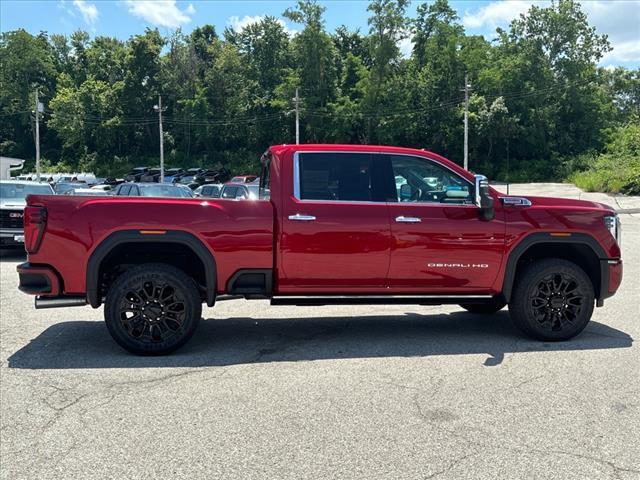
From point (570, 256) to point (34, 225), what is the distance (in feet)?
18.1

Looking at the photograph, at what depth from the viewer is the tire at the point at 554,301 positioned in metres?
6.04

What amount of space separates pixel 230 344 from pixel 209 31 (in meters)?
86.8

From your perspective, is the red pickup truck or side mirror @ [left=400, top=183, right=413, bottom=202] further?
side mirror @ [left=400, top=183, right=413, bottom=202]

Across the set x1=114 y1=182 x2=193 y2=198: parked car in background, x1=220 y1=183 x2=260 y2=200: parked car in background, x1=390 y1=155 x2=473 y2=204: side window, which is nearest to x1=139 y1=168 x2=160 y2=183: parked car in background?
x1=114 y1=182 x2=193 y2=198: parked car in background

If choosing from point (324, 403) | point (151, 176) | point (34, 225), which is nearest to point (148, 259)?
point (34, 225)

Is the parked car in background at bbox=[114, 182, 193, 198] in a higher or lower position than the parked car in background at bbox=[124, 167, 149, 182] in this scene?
lower

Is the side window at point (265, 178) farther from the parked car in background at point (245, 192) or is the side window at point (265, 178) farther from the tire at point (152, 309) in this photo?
the tire at point (152, 309)

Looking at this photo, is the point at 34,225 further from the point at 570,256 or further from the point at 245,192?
the point at 570,256

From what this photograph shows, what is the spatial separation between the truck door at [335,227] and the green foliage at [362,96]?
46201 mm

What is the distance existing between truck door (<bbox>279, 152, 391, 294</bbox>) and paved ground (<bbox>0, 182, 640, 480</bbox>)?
0.74 m

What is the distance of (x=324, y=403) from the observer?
4.39 m

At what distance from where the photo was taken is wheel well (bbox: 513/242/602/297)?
246 inches

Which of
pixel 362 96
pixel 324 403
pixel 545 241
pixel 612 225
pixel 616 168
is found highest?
pixel 362 96

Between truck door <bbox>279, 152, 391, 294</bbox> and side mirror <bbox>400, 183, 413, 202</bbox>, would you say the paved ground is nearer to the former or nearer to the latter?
truck door <bbox>279, 152, 391, 294</bbox>
